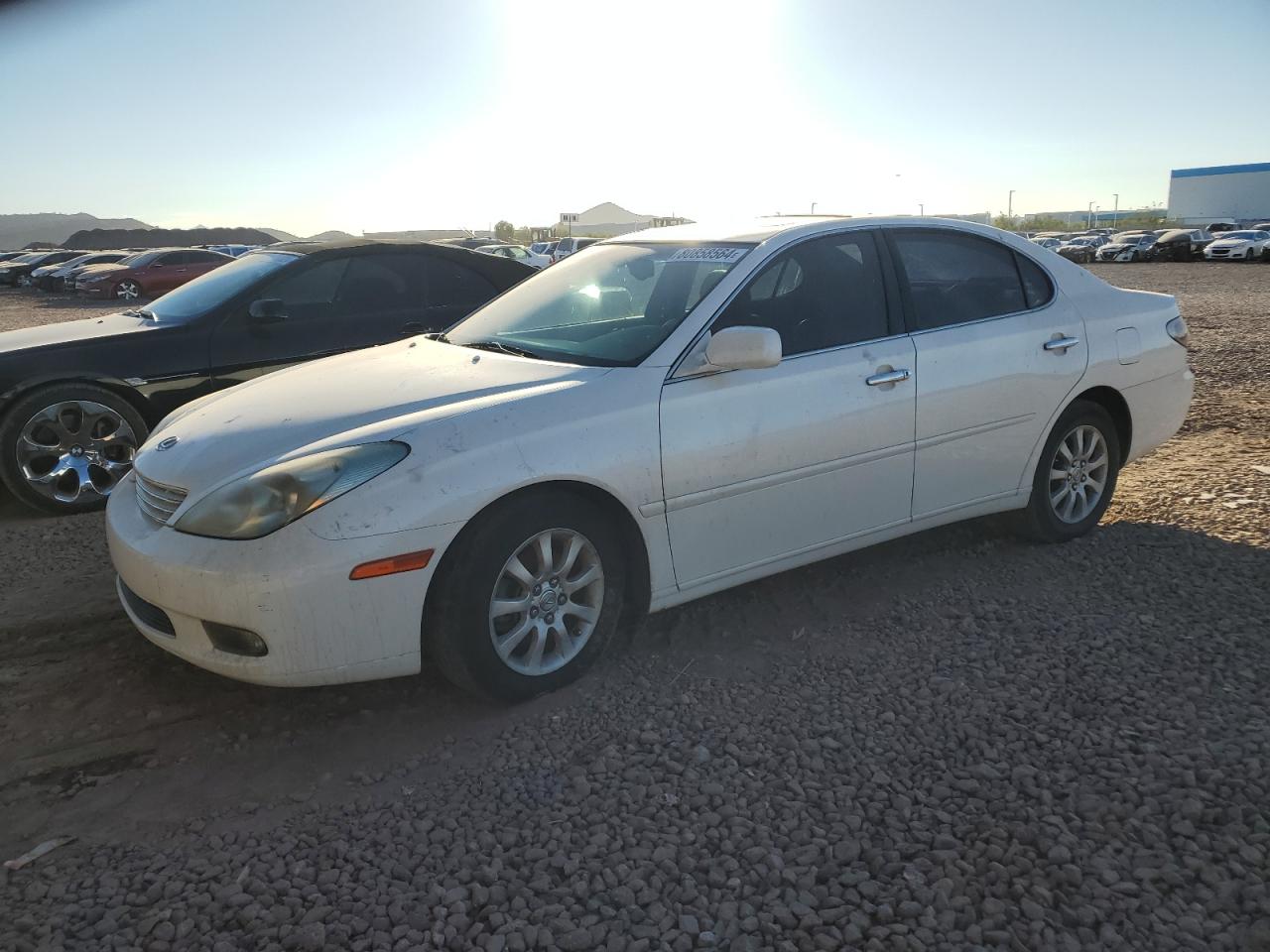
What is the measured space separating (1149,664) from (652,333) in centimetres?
216

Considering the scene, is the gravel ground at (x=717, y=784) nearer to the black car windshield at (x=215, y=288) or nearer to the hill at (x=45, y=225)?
the black car windshield at (x=215, y=288)

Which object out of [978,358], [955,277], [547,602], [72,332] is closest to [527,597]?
[547,602]

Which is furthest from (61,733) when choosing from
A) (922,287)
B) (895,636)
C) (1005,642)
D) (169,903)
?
(922,287)

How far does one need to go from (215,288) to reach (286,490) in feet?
13.2

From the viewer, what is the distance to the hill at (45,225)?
145250 mm

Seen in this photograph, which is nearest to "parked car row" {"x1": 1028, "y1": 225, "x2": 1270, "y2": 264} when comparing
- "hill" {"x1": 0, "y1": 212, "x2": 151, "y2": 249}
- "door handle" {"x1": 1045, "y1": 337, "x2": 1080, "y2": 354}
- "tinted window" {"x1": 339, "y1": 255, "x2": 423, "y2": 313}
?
"tinted window" {"x1": 339, "y1": 255, "x2": 423, "y2": 313}

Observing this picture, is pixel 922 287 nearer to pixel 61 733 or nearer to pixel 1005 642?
pixel 1005 642

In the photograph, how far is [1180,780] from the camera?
2893mm

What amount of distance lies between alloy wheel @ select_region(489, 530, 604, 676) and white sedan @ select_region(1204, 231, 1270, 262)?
46289 millimetres

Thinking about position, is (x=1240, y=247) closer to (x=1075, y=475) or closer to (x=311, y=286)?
(x=1075, y=475)

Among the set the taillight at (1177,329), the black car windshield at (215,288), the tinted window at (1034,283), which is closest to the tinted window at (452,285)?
the black car windshield at (215,288)

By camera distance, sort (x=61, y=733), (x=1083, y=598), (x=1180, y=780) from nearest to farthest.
Answer: (x=1180, y=780) < (x=61, y=733) < (x=1083, y=598)

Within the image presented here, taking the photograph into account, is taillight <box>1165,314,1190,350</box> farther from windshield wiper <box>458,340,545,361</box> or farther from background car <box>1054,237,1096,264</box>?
background car <box>1054,237,1096,264</box>

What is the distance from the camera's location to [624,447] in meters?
3.49
